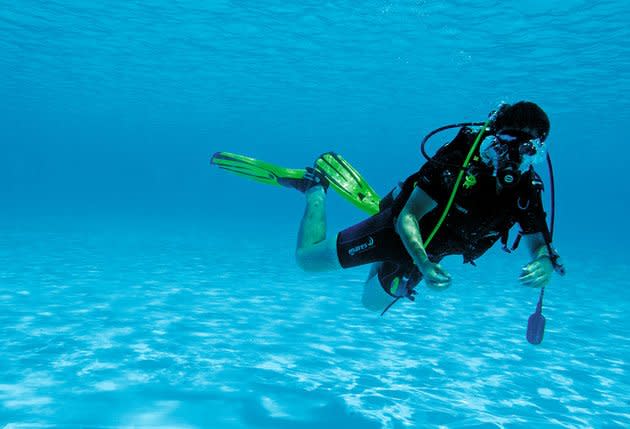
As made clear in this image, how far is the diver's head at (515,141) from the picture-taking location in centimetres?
385

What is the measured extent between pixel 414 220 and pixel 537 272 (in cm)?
99

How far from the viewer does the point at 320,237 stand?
6051 millimetres

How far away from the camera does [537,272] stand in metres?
3.82

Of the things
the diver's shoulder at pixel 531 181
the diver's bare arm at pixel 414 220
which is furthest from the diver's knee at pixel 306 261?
the diver's shoulder at pixel 531 181

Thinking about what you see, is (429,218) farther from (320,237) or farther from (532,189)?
(320,237)

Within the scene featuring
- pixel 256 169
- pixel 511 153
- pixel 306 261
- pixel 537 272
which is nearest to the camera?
pixel 537 272

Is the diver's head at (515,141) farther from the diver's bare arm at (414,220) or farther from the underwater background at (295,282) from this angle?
the underwater background at (295,282)

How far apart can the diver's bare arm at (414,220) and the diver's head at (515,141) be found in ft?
1.93

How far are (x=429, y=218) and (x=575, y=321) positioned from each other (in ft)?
25.3

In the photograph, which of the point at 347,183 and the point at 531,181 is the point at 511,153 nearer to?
the point at 531,181

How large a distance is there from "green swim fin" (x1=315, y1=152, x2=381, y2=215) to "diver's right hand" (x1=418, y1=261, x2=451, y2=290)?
3.36 metres

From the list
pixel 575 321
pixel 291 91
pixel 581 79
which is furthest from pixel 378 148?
pixel 575 321

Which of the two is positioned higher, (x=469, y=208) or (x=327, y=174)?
(x=327, y=174)

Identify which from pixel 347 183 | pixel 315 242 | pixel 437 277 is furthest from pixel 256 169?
pixel 437 277
